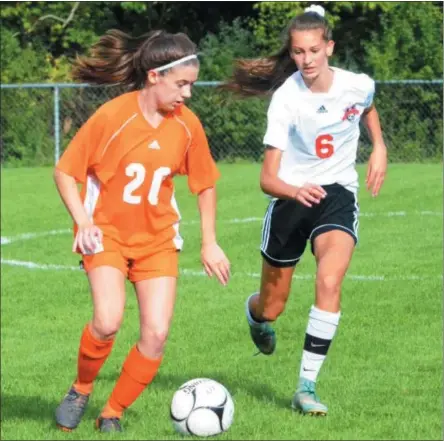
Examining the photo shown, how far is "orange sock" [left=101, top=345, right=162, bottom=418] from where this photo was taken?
645 centimetres

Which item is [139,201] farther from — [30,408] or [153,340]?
[30,408]

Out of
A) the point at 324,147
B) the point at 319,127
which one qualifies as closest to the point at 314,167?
the point at 324,147

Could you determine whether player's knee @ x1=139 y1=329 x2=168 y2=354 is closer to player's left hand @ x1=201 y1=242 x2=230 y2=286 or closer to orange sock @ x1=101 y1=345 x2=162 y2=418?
orange sock @ x1=101 y1=345 x2=162 y2=418

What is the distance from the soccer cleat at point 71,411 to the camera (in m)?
6.46

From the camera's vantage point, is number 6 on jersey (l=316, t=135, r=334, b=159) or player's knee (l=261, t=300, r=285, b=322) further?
player's knee (l=261, t=300, r=285, b=322)

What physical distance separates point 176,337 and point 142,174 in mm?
3118

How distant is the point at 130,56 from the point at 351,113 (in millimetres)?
1407

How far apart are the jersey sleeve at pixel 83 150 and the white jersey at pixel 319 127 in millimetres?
1094

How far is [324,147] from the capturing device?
7.22m

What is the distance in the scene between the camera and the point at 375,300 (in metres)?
10.6

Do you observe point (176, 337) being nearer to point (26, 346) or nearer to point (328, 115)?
point (26, 346)

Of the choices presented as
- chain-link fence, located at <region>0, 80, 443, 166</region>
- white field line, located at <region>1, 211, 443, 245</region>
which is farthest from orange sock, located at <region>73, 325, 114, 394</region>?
chain-link fence, located at <region>0, 80, 443, 166</region>

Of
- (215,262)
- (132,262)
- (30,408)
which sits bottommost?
(30,408)

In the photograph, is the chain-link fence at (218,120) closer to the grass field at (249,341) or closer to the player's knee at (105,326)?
the grass field at (249,341)
